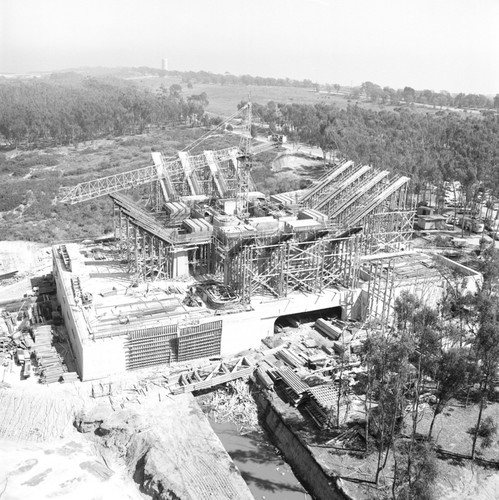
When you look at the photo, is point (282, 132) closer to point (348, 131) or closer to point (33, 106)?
point (348, 131)

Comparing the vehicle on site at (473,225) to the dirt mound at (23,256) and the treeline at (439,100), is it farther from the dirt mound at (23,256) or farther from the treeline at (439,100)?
the treeline at (439,100)

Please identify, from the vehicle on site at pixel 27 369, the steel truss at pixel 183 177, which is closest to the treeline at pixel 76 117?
the steel truss at pixel 183 177

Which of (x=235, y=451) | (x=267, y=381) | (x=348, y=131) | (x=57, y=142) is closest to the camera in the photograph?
(x=235, y=451)

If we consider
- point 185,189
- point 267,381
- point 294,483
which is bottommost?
point 294,483

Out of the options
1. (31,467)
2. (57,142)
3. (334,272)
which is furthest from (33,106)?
(31,467)

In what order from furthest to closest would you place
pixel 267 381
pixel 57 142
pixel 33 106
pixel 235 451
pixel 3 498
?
1. pixel 33 106
2. pixel 57 142
3. pixel 267 381
4. pixel 235 451
5. pixel 3 498

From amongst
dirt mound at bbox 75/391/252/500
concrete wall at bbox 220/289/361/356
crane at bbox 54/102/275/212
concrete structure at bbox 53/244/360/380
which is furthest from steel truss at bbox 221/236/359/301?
crane at bbox 54/102/275/212
